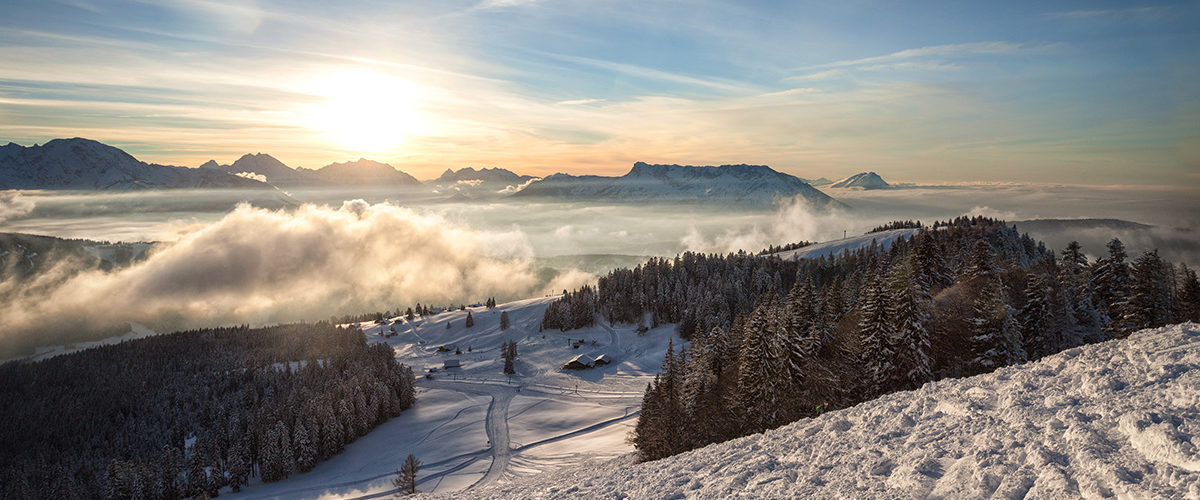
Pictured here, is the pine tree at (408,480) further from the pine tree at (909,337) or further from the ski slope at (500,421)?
the pine tree at (909,337)

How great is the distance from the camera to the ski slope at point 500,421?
65312 millimetres

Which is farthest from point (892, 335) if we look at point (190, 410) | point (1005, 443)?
point (190, 410)

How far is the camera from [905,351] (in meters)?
37.0

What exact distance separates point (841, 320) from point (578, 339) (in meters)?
101

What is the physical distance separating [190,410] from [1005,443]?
579ft

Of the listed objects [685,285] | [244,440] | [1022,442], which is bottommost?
[244,440]

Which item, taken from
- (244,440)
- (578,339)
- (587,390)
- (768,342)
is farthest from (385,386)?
(768,342)

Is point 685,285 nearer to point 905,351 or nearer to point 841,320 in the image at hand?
point 841,320

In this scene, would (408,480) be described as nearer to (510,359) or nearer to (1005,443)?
(1005,443)

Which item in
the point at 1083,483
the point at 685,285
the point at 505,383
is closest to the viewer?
the point at 1083,483

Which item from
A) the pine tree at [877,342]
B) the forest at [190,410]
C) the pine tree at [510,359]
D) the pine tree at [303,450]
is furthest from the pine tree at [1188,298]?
the pine tree at [510,359]

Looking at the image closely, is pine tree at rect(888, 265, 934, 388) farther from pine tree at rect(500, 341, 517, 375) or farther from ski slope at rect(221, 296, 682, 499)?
pine tree at rect(500, 341, 517, 375)

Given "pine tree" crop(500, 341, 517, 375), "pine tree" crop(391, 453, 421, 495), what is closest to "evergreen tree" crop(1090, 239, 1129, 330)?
"pine tree" crop(391, 453, 421, 495)

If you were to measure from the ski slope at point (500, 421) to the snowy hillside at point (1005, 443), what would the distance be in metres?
33.0
